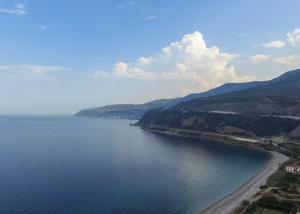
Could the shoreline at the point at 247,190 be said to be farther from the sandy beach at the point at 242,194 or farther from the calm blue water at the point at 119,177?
the calm blue water at the point at 119,177

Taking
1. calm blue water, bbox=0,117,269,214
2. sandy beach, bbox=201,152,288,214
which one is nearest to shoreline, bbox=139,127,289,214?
sandy beach, bbox=201,152,288,214

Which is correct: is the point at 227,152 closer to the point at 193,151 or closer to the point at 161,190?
the point at 193,151

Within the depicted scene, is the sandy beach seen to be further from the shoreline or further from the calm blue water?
the calm blue water

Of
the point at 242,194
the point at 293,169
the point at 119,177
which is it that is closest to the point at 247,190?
the point at 242,194

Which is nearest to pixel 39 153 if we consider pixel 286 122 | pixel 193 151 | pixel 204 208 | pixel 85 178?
pixel 85 178

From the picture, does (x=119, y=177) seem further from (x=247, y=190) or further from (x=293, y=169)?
(x=293, y=169)
